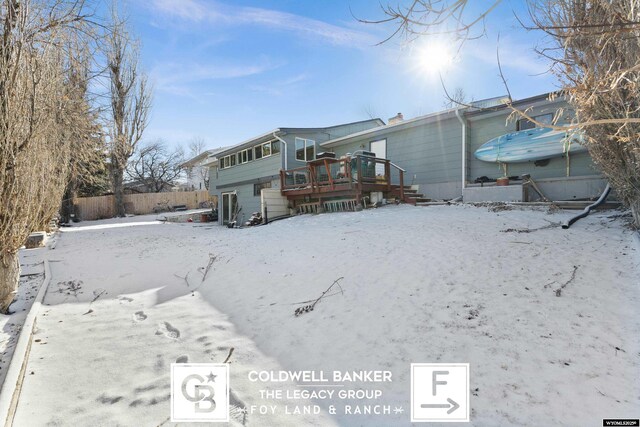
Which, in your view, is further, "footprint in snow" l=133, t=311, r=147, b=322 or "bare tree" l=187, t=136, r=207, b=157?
"bare tree" l=187, t=136, r=207, b=157

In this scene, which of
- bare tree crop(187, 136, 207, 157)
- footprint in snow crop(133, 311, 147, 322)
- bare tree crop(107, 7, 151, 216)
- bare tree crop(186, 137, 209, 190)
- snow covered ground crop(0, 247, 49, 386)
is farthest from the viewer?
bare tree crop(187, 136, 207, 157)

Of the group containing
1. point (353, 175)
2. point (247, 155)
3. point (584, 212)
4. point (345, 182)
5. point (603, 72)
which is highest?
point (247, 155)

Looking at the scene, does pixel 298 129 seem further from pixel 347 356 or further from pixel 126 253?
pixel 347 356

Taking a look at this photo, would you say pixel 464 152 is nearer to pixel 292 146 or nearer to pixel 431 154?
pixel 431 154

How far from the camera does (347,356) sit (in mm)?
2936

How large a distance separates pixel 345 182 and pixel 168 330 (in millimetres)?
7812

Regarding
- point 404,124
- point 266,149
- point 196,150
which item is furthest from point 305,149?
point 196,150

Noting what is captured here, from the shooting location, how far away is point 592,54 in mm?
3918

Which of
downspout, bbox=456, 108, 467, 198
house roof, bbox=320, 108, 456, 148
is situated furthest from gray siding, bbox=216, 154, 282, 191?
downspout, bbox=456, 108, 467, 198

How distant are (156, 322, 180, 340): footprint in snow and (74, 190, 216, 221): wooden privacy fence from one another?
69.8 ft

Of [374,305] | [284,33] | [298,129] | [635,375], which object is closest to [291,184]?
[298,129]

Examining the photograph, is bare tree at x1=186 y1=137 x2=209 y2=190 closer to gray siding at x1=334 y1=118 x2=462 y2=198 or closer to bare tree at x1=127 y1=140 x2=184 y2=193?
bare tree at x1=127 y1=140 x2=184 y2=193

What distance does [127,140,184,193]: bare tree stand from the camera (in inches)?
1240

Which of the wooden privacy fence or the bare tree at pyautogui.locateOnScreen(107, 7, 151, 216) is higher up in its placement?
the bare tree at pyautogui.locateOnScreen(107, 7, 151, 216)
